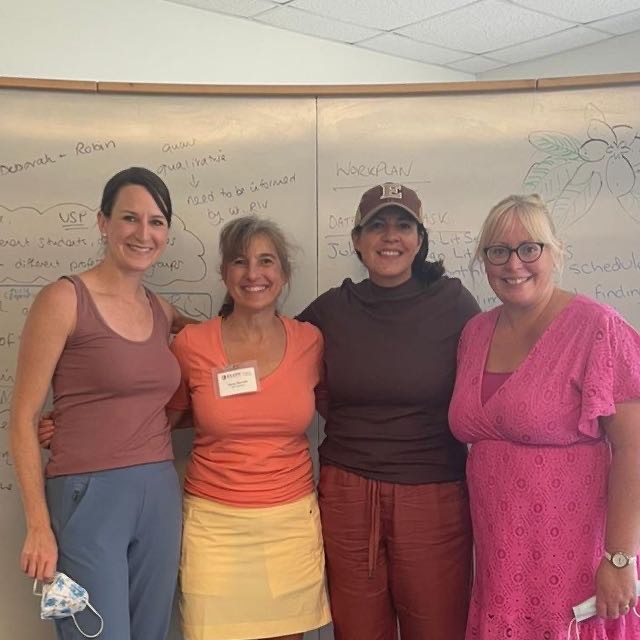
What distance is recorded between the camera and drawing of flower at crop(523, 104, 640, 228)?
217 centimetres

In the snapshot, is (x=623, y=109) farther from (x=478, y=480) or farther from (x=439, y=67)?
(x=439, y=67)

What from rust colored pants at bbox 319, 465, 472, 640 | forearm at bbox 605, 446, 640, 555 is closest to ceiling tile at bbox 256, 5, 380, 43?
rust colored pants at bbox 319, 465, 472, 640

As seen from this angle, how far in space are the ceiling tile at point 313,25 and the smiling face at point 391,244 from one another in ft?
7.28

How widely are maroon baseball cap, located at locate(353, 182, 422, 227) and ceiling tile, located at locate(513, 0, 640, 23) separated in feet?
7.33

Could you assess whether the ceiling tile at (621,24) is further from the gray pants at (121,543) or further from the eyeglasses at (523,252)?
the gray pants at (121,543)

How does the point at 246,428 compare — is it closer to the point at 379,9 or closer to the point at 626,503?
the point at 626,503

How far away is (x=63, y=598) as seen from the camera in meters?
1.52

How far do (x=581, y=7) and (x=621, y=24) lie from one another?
0.42m

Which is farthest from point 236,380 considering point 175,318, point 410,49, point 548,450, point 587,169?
point 410,49

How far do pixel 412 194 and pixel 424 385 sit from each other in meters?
0.50

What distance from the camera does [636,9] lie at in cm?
375

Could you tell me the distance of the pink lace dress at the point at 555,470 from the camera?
4.88ft

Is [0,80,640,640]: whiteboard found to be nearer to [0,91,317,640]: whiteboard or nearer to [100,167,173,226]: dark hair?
[0,91,317,640]: whiteboard

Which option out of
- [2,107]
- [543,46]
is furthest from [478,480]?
[543,46]
